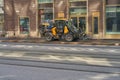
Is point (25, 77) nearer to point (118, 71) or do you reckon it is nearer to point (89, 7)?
point (118, 71)

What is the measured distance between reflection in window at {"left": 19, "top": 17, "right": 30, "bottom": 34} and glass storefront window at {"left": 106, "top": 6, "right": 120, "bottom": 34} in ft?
32.6

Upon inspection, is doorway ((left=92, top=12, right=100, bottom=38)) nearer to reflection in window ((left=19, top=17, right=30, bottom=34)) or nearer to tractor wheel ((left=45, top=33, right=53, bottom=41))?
tractor wheel ((left=45, top=33, right=53, bottom=41))

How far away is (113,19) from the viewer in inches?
1364

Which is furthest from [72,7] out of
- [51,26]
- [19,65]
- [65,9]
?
[19,65]

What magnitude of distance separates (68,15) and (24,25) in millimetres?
6244

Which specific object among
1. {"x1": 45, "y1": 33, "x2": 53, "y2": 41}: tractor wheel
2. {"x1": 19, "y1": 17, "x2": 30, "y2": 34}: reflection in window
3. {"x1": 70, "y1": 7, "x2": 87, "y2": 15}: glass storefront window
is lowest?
{"x1": 45, "y1": 33, "x2": 53, "y2": 41}: tractor wheel

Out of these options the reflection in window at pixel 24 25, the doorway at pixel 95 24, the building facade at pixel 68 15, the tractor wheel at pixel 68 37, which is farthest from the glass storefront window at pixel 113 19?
the reflection in window at pixel 24 25

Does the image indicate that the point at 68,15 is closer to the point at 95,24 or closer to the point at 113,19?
the point at 95,24

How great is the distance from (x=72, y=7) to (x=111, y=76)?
27.3m

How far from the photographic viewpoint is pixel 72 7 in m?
37.2

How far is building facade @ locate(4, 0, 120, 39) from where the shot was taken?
34844 millimetres

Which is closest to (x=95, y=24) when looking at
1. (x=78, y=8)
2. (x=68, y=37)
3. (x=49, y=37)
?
(x=78, y=8)

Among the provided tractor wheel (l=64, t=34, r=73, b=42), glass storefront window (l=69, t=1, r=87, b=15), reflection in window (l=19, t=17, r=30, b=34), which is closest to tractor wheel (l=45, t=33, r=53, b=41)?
tractor wheel (l=64, t=34, r=73, b=42)

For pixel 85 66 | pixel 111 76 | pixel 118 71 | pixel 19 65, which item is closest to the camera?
pixel 111 76
